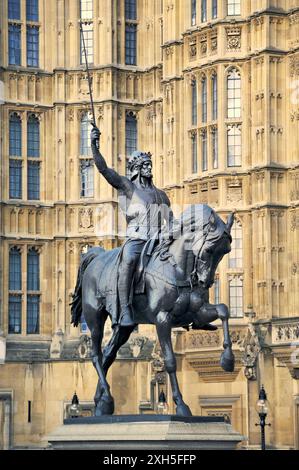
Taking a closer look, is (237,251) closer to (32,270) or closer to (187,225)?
(32,270)

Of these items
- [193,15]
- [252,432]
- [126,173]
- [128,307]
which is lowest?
[252,432]

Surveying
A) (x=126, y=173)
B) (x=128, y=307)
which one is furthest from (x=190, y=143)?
(x=128, y=307)

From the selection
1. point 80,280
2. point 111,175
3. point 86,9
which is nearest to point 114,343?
point 80,280

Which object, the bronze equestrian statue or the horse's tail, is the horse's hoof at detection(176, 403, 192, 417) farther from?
the horse's tail

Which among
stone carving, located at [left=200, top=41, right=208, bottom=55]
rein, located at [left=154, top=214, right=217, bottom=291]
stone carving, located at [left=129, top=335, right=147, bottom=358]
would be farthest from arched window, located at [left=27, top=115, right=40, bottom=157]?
rein, located at [left=154, top=214, right=217, bottom=291]

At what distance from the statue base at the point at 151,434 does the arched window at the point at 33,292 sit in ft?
91.0

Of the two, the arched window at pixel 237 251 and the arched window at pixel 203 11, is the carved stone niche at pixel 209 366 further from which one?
the arched window at pixel 203 11

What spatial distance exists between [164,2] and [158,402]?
12087 mm

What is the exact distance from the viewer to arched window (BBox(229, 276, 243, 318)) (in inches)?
1876

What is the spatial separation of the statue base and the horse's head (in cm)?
197

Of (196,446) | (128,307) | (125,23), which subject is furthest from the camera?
(125,23)

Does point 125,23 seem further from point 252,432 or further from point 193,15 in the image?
point 252,432

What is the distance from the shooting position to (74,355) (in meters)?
51.3

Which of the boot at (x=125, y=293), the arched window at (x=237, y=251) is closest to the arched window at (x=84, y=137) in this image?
the arched window at (x=237, y=251)
